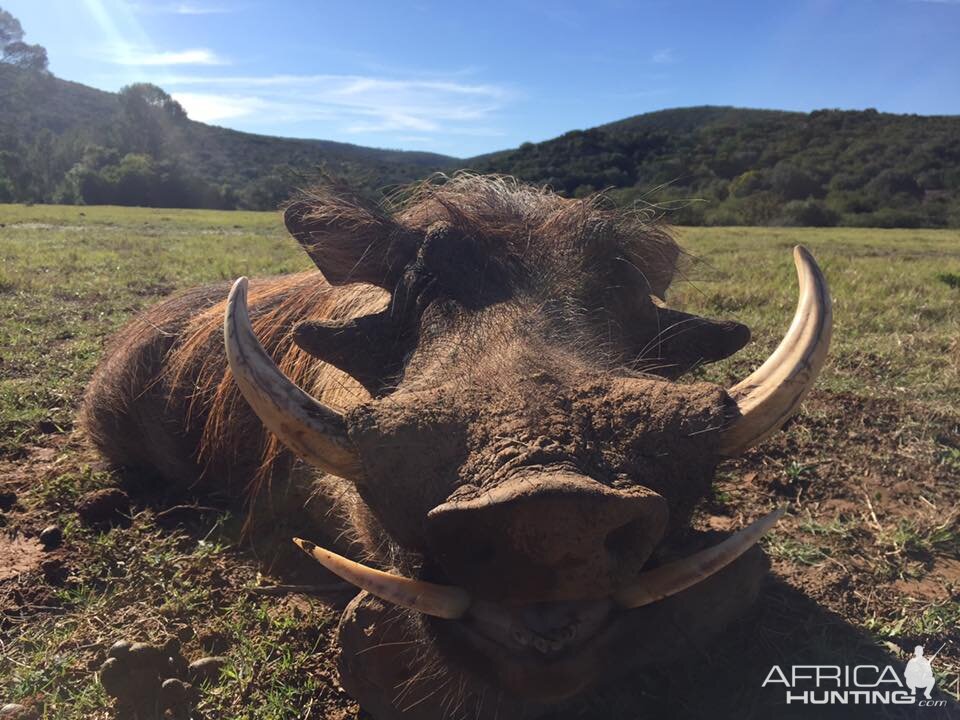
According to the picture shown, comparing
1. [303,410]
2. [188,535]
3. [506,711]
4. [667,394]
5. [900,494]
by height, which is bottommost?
[188,535]

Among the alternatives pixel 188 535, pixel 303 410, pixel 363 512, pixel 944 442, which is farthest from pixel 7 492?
pixel 944 442

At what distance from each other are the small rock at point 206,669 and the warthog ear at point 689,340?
6.02 ft

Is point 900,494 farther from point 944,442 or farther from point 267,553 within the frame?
point 267,553

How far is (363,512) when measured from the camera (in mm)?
2051

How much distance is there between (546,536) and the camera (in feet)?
4.24

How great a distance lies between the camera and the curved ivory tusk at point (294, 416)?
1639 mm

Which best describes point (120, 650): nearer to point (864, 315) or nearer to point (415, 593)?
point (415, 593)

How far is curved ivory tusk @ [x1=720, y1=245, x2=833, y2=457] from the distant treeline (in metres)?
5.80

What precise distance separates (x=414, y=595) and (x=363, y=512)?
2.01 feet

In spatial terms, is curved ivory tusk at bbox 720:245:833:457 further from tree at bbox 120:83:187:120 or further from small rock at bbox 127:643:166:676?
tree at bbox 120:83:187:120

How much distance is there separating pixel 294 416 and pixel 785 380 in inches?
47.3

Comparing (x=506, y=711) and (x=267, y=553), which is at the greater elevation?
(x=506, y=711)

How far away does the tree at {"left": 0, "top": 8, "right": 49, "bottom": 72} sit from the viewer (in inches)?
3578

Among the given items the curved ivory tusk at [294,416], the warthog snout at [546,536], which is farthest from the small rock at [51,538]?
the warthog snout at [546,536]
